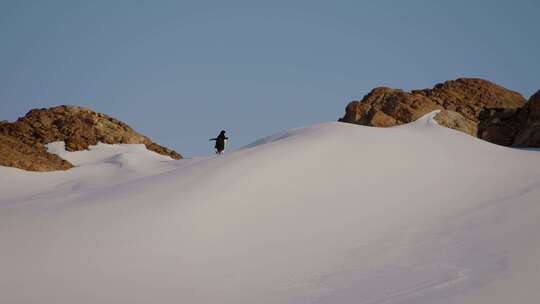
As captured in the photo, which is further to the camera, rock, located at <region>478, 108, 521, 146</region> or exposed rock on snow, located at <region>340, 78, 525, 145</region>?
exposed rock on snow, located at <region>340, 78, 525, 145</region>

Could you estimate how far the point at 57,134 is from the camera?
21594mm

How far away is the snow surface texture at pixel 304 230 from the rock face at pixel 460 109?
14.7 meters

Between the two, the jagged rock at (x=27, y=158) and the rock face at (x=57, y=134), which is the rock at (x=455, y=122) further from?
the jagged rock at (x=27, y=158)

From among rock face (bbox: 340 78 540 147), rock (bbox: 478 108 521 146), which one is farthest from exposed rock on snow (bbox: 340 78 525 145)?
rock (bbox: 478 108 521 146)

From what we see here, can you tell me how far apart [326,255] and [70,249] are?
3356mm

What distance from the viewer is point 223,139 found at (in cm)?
1725

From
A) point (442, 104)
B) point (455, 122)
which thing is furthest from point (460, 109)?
point (455, 122)

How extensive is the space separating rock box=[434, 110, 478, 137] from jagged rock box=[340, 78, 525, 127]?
0.97 meters

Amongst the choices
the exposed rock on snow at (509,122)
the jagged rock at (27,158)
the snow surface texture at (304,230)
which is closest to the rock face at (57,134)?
the jagged rock at (27,158)

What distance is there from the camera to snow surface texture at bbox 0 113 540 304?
6297 millimetres

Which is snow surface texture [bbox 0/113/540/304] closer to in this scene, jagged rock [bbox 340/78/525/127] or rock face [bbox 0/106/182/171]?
rock face [bbox 0/106/182/171]

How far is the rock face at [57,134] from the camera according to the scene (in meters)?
17.6

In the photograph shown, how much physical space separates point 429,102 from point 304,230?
22.2 meters

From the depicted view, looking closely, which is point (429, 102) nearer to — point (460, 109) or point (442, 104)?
point (442, 104)
